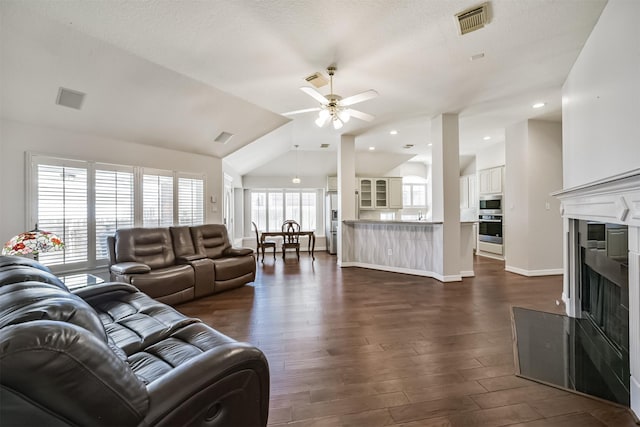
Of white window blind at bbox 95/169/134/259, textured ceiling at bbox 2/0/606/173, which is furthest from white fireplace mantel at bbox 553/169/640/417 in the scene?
white window blind at bbox 95/169/134/259

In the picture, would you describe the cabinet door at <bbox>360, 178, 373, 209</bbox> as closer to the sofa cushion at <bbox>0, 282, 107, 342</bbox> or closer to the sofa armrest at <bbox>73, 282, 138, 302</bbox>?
the sofa armrest at <bbox>73, 282, 138, 302</bbox>

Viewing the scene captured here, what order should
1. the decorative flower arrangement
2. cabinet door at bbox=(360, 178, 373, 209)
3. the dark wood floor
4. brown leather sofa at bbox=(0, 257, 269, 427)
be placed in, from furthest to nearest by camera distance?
1. cabinet door at bbox=(360, 178, 373, 209)
2. the decorative flower arrangement
3. the dark wood floor
4. brown leather sofa at bbox=(0, 257, 269, 427)

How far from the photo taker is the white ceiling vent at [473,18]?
7.02 ft

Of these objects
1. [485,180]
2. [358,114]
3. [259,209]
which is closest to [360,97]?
[358,114]

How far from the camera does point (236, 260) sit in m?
4.24

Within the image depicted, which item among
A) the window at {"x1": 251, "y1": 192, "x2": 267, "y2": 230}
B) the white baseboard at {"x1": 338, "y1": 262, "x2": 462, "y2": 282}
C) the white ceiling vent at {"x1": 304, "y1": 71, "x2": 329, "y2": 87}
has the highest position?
the white ceiling vent at {"x1": 304, "y1": 71, "x2": 329, "y2": 87}

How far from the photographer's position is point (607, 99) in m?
2.17

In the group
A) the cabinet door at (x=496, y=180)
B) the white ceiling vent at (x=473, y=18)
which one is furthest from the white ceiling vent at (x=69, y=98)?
the cabinet door at (x=496, y=180)

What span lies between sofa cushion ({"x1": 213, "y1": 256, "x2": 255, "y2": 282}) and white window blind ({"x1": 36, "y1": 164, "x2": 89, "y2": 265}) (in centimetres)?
174

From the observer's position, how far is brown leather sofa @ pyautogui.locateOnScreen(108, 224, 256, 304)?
3.29m

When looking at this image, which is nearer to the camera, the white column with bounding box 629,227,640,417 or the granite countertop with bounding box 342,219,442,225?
the white column with bounding box 629,227,640,417

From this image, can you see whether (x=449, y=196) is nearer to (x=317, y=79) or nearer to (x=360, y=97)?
(x=360, y=97)

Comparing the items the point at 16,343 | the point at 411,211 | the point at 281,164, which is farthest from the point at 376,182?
the point at 16,343

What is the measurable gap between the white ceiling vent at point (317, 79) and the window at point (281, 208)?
511 cm
